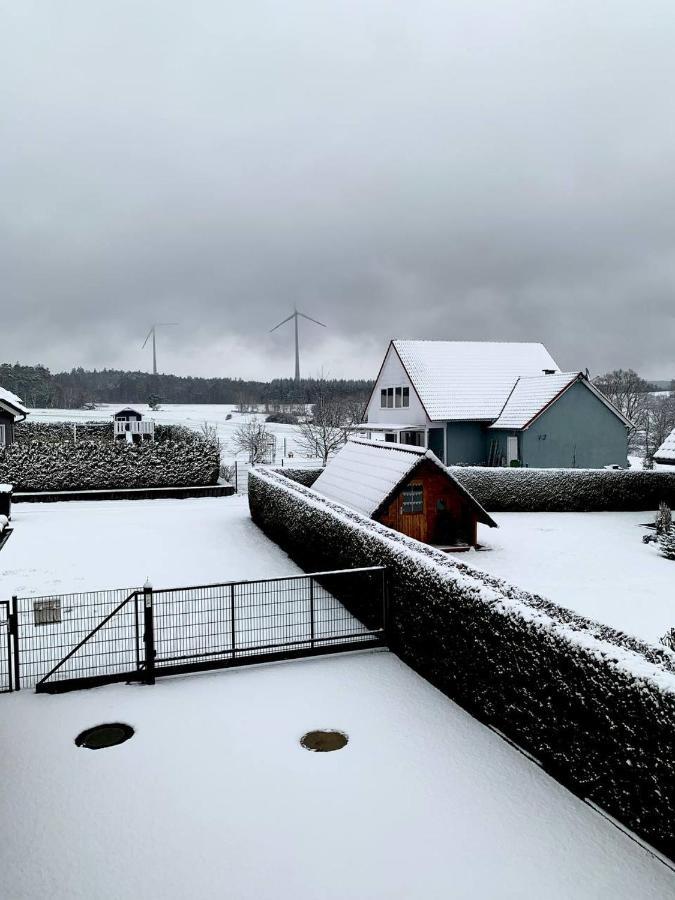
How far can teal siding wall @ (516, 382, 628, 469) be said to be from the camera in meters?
34.2

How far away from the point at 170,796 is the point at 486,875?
126 inches

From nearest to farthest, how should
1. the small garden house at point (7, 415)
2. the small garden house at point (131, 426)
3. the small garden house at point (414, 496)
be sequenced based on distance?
the small garden house at point (414, 496), the small garden house at point (7, 415), the small garden house at point (131, 426)

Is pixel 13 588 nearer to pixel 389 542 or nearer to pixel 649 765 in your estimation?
pixel 389 542

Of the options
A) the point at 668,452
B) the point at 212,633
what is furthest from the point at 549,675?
the point at 668,452

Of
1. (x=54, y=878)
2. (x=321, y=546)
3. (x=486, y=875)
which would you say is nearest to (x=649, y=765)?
(x=486, y=875)

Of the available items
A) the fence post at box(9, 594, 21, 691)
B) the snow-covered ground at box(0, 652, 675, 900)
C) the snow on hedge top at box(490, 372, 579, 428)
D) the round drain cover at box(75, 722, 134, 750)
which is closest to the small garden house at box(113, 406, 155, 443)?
the snow on hedge top at box(490, 372, 579, 428)

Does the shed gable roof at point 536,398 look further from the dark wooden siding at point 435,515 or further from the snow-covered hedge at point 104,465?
the snow-covered hedge at point 104,465

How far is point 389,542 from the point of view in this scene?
1105cm

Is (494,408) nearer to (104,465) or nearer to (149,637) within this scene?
(104,465)

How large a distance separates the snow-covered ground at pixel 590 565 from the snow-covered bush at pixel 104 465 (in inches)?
551

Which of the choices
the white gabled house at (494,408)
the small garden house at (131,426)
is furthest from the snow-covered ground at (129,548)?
the small garden house at (131,426)

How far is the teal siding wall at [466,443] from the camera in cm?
3684

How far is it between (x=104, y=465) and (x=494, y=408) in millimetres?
21862

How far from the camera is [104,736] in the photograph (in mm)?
7820
